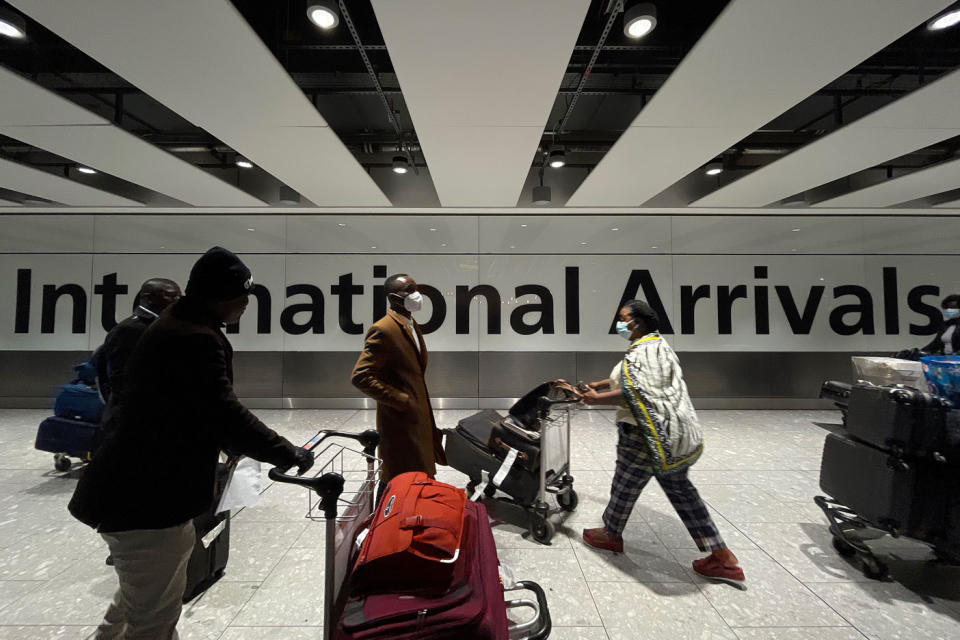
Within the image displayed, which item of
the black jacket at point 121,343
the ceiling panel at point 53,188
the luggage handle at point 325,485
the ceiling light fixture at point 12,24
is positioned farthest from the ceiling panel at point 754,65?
the ceiling panel at point 53,188

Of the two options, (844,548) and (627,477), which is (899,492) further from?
(627,477)

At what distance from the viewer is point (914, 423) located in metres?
1.98

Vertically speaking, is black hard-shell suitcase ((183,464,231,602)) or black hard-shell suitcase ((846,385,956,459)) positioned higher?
black hard-shell suitcase ((846,385,956,459))

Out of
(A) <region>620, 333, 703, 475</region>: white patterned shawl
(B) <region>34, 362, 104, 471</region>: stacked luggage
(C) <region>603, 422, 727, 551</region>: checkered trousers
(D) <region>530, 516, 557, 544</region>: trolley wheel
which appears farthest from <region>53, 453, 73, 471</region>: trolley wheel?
(A) <region>620, 333, 703, 475</region>: white patterned shawl

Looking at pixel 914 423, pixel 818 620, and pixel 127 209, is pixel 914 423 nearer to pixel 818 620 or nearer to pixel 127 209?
pixel 818 620

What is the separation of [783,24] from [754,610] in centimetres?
361

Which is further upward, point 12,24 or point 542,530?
point 12,24

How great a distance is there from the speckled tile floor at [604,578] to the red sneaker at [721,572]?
0.05 meters

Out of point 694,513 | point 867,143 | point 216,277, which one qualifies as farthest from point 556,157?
point 216,277

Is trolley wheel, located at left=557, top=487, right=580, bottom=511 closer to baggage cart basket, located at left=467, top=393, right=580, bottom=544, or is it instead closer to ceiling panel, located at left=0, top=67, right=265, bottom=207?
baggage cart basket, located at left=467, top=393, right=580, bottom=544

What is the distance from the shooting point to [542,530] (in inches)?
97.0

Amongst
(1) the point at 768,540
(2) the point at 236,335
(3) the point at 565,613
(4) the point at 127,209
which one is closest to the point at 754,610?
(1) the point at 768,540

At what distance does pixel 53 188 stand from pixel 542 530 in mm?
7941

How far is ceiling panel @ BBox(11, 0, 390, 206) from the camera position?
90.4 inches
